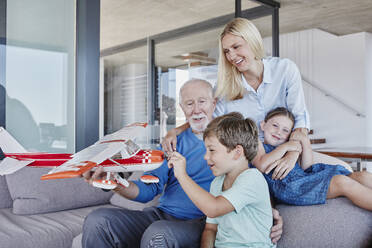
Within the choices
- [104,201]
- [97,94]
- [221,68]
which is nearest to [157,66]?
[97,94]

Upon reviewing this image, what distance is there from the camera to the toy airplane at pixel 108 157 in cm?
108

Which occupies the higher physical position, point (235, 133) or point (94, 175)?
point (235, 133)

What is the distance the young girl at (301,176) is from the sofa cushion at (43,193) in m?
1.47

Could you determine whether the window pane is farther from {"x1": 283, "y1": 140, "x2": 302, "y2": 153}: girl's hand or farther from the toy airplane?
{"x1": 283, "y1": 140, "x2": 302, "y2": 153}: girl's hand

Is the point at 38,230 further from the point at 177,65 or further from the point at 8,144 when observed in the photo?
the point at 177,65

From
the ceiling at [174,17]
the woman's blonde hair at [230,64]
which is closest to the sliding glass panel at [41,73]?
the ceiling at [174,17]

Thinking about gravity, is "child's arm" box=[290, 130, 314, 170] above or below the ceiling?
below

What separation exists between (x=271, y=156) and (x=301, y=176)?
14cm

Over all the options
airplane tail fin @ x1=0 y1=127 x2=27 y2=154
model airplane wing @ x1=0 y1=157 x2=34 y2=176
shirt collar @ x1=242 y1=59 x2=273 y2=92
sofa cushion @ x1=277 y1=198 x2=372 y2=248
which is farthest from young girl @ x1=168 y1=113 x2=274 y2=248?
airplane tail fin @ x1=0 y1=127 x2=27 y2=154

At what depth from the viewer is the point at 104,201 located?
2627 millimetres

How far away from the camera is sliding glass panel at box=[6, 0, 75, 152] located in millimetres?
2701

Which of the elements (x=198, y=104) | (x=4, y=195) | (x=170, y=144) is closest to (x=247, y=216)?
(x=170, y=144)

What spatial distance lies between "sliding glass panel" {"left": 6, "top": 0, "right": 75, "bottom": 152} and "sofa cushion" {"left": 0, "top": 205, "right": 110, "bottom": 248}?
29.0 inches

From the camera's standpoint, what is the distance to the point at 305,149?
1481 mm
